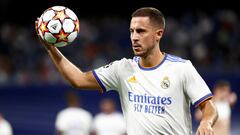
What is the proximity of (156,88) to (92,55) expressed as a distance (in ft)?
32.8

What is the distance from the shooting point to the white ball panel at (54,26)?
520 centimetres

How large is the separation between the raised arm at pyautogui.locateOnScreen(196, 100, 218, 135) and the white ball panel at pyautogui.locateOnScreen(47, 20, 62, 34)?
4.42 feet

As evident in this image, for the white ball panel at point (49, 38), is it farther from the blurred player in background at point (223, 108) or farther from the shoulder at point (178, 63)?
the blurred player in background at point (223, 108)

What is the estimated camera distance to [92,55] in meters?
15.0

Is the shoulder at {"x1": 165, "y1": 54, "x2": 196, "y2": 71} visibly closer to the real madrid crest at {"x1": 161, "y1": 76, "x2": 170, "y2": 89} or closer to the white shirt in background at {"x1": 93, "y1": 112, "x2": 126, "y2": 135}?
the real madrid crest at {"x1": 161, "y1": 76, "x2": 170, "y2": 89}

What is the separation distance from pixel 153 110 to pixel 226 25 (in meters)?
9.81

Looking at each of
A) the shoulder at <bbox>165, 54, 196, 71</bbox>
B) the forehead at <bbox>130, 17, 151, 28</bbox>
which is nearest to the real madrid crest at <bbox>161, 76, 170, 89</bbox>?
the shoulder at <bbox>165, 54, 196, 71</bbox>

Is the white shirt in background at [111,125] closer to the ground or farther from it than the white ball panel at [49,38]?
closer to the ground

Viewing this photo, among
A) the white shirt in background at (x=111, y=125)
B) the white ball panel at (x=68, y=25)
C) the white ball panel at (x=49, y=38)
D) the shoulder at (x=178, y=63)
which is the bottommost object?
the white shirt in background at (x=111, y=125)

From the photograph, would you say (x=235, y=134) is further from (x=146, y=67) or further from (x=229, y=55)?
(x=146, y=67)

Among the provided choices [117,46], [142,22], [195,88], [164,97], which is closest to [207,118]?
[195,88]

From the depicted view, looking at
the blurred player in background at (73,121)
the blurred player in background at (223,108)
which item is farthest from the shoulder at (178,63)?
the blurred player in background at (73,121)

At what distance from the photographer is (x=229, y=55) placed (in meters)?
13.7

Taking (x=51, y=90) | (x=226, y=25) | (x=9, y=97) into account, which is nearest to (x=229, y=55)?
(x=226, y=25)
